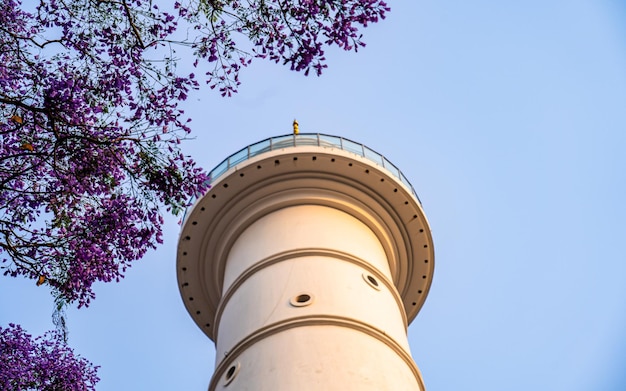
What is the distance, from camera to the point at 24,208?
7.36 m

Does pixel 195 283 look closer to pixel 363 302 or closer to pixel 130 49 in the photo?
pixel 363 302

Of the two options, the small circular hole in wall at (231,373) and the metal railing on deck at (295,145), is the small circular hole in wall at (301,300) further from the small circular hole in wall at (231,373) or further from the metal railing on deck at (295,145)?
the metal railing on deck at (295,145)

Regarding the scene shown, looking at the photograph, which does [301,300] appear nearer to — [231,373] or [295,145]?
[231,373]

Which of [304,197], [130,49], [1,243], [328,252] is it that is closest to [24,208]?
[1,243]

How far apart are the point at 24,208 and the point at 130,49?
2064 mm

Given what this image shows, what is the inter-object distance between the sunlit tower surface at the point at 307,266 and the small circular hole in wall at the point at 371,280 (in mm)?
26

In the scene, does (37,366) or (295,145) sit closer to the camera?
(37,366)

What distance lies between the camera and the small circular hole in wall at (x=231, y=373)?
9781 millimetres

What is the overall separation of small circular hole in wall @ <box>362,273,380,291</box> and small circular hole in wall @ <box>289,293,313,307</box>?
1217 mm

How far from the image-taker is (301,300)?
10.4m

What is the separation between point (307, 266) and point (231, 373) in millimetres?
2148

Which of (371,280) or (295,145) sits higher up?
(295,145)

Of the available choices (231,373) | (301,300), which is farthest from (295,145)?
(231,373)

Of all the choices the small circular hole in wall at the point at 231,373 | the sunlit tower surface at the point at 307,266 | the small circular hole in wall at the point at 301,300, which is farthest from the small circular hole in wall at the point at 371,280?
the small circular hole in wall at the point at 231,373
